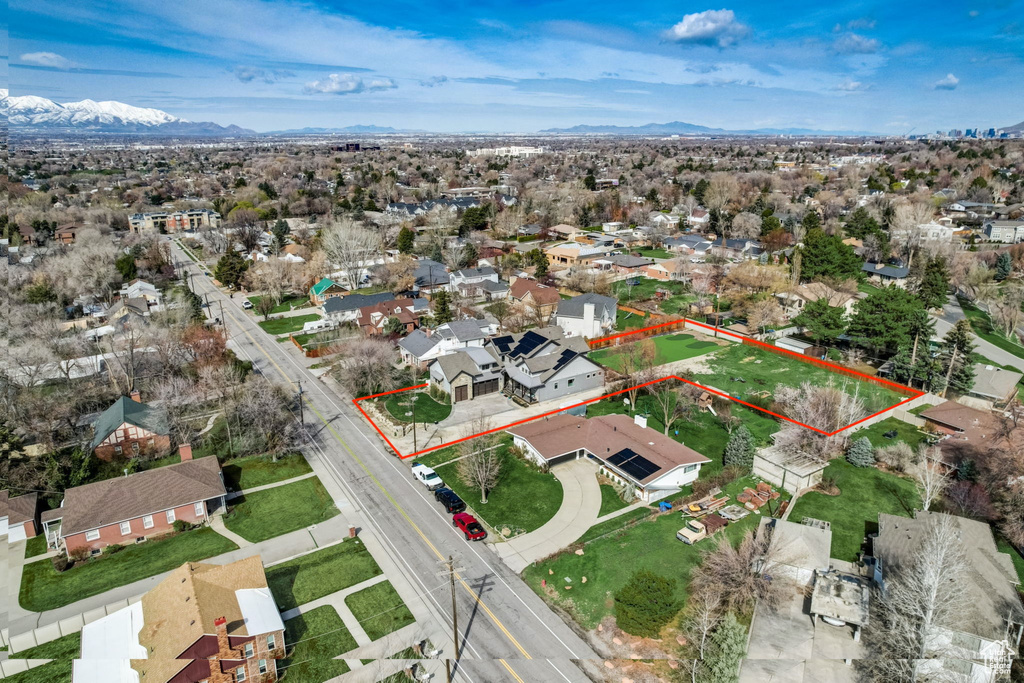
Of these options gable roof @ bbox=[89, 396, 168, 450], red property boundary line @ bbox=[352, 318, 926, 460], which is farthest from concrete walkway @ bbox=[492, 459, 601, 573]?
gable roof @ bbox=[89, 396, 168, 450]

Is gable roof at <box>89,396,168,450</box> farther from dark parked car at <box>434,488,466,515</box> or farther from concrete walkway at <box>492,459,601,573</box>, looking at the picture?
concrete walkway at <box>492,459,601,573</box>

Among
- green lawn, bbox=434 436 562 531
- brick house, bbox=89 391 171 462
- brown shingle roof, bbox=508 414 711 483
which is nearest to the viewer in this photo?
green lawn, bbox=434 436 562 531

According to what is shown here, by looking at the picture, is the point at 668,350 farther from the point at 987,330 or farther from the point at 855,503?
the point at 987,330

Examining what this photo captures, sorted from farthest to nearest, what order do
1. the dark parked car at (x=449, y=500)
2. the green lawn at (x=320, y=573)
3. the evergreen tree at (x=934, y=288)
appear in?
1. the evergreen tree at (x=934, y=288)
2. the dark parked car at (x=449, y=500)
3. the green lawn at (x=320, y=573)

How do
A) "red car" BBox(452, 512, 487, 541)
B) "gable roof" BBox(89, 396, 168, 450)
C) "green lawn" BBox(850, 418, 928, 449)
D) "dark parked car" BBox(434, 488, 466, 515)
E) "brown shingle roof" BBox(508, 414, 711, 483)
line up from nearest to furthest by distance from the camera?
"red car" BBox(452, 512, 487, 541)
"dark parked car" BBox(434, 488, 466, 515)
"brown shingle roof" BBox(508, 414, 711, 483)
"gable roof" BBox(89, 396, 168, 450)
"green lawn" BBox(850, 418, 928, 449)

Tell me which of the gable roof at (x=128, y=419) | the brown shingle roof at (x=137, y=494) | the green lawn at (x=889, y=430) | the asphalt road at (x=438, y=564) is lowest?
the asphalt road at (x=438, y=564)

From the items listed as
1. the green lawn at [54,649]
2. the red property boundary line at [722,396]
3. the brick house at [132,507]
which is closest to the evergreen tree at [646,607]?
the red property boundary line at [722,396]

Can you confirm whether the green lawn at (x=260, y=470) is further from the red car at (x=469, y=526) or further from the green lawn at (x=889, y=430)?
the green lawn at (x=889, y=430)

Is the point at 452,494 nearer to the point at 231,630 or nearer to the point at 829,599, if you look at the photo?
the point at 231,630
